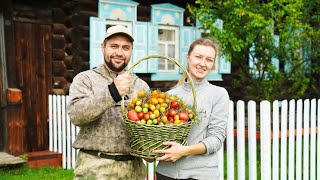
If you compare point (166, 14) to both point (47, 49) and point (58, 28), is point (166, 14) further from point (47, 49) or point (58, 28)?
point (47, 49)

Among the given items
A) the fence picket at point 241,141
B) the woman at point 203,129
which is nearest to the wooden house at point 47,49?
the fence picket at point 241,141

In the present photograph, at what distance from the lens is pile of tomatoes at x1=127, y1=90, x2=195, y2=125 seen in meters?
2.33

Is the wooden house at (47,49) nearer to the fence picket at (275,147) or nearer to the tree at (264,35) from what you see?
the tree at (264,35)

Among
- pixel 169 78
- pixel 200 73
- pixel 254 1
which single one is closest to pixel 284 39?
pixel 254 1

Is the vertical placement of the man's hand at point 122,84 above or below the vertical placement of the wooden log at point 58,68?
below

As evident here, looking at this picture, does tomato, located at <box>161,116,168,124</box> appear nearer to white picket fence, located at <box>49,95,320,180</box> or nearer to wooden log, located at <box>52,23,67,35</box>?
white picket fence, located at <box>49,95,320,180</box>

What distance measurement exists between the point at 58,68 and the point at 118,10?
1575 millimetres

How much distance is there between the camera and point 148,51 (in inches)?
332

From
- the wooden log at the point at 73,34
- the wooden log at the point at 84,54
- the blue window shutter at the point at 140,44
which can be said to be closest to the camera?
the wooden log at the point at 73,34

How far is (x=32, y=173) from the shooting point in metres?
6.14

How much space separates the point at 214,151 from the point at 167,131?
0.36 m

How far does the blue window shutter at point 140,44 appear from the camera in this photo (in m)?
8.22

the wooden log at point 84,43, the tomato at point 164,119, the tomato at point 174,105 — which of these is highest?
the wooden log at point 84,43

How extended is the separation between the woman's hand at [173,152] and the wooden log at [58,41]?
18.2ft
